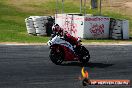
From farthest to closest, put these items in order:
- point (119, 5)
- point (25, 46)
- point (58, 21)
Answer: point (119, 5), point (58, 21), point (25, 46)

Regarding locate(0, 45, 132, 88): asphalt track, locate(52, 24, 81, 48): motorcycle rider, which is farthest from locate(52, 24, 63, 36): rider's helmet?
locate(0, 45, 132, 88): asphalt track

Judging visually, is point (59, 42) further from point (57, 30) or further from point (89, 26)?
point (89, 26)

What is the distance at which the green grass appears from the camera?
97.2ft

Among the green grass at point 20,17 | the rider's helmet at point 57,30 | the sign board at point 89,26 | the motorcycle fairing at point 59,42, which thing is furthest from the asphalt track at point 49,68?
the sign board at point 89,26

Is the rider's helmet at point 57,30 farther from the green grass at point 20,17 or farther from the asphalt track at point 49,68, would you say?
the green grass at point 20,17

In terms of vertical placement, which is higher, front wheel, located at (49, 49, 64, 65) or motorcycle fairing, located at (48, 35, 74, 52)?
motorcycle fairing, located at (48, 35, 74, 52)

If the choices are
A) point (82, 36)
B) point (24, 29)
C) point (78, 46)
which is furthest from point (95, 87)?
point (24, 29)

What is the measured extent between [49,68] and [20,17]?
25537 millimetres

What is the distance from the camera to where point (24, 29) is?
115 ft

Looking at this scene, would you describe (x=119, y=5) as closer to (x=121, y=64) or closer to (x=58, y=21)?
(x=58, y=21)

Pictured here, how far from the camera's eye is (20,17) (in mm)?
42625

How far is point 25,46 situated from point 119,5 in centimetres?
2610

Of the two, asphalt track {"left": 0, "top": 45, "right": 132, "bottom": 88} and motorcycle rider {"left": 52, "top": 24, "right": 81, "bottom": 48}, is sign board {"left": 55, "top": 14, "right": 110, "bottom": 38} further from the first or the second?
motorcycle rider {"left": 52, "top": 24, "right": 81, "bottom": 48}

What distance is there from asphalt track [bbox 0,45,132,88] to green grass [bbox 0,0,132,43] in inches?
220
